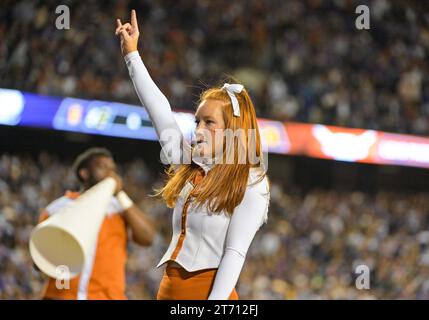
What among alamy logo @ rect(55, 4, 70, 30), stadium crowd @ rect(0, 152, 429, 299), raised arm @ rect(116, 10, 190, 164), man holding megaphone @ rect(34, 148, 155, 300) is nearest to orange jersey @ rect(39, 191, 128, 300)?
man holding megaphone @ rect(34, 148, 155, 300)

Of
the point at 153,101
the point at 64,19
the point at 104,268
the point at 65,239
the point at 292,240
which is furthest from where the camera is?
the point at 292,240

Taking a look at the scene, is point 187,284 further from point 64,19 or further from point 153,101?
point 64,19

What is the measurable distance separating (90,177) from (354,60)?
10732 millimetres

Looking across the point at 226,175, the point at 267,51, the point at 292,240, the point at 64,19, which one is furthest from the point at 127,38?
the point at 267,51

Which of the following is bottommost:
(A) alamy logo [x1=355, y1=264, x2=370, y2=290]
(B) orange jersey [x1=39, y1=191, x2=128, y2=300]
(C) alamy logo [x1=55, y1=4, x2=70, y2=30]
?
(A) alamy logo [x1=355, y1=264, x2=370, y2=290]

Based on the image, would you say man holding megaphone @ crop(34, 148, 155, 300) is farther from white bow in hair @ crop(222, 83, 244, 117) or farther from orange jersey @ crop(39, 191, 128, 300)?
white bow in hair @ crop(222, 83, 244, 117)

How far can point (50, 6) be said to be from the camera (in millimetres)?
12531

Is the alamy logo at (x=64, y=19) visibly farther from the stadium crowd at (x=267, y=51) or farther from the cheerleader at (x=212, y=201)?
the cheerleader at (x=212, y=201)

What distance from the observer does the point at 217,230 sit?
2.10 metres

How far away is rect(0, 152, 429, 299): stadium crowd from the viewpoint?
984cm

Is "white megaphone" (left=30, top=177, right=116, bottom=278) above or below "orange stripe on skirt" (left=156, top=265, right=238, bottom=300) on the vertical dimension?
above

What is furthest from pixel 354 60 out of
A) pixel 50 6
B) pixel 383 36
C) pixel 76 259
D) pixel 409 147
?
pixel 76 259

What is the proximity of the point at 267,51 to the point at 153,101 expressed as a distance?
11863 mm

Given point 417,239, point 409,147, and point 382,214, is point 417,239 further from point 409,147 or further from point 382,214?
point 409,147
